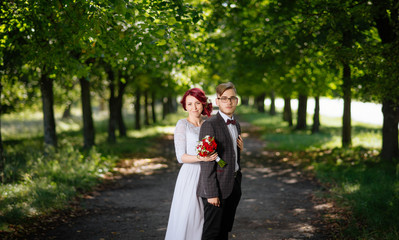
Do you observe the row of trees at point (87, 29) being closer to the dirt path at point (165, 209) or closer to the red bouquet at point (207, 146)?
the red bouquet at point (207, 146)

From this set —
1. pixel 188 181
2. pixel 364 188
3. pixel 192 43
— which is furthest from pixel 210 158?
pixel 192 43

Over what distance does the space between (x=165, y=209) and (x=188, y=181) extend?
152 inches

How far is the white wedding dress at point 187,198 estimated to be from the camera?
14.1 feet

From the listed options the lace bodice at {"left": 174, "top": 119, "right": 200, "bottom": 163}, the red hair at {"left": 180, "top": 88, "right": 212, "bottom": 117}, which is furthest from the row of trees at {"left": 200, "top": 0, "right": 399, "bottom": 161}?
the lace bodice at {"left": 174, "top": 119, "right": 200, "bottom": 163}

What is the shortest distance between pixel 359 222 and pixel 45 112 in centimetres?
1027

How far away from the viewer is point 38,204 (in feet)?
23.8

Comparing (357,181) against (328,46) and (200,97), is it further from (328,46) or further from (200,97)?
(200,97)

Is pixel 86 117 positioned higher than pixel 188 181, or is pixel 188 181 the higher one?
pixel 86 117

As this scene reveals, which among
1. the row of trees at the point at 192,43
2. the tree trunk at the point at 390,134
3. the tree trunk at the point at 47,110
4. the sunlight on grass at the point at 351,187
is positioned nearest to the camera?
the row of trees at the point at 192,43

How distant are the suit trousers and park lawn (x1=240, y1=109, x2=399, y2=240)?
2691 mm

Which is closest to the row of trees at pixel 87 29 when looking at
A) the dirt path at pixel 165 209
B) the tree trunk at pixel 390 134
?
the dirt path at pixel 165 209

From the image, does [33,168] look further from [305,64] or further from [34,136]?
[34,136]

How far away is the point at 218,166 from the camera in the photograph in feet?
13.2

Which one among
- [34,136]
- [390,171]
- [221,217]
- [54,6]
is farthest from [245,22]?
[34,136]
